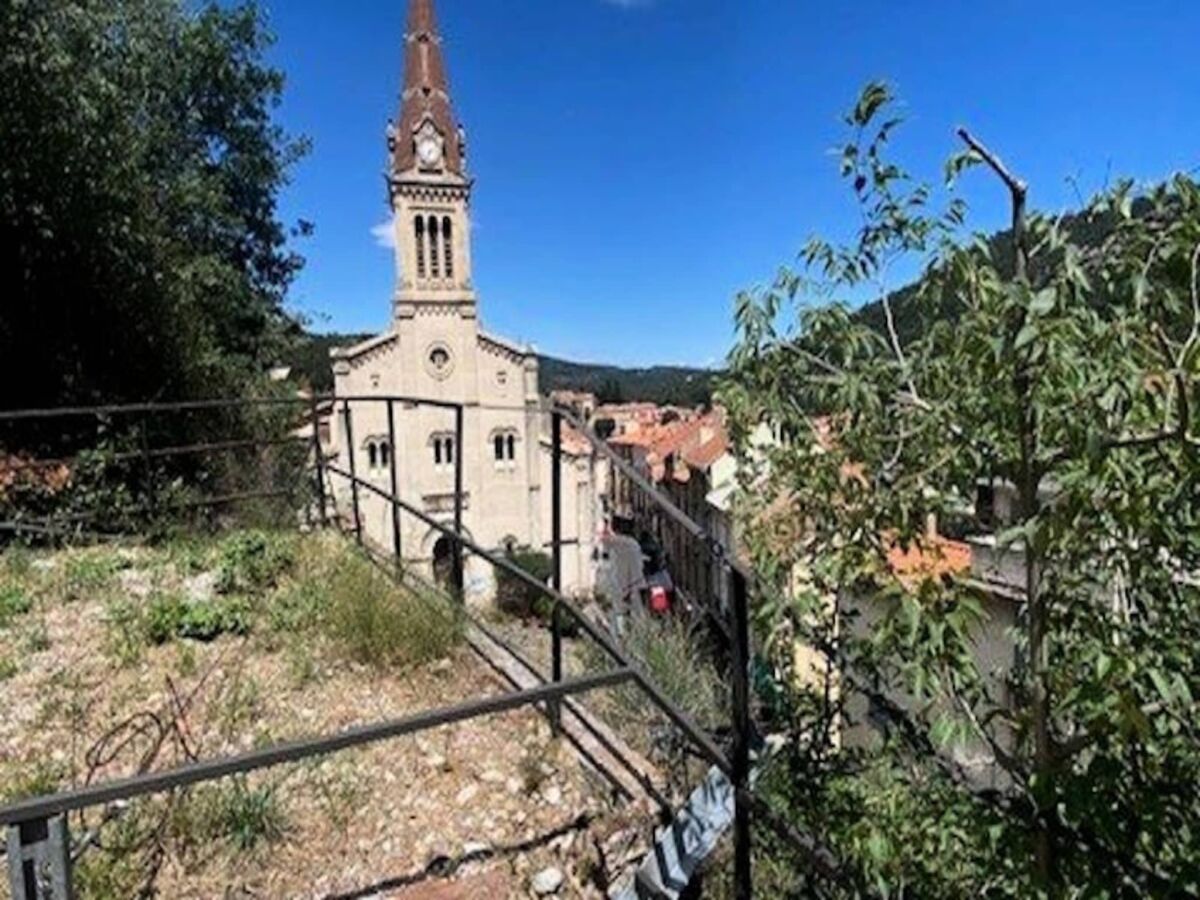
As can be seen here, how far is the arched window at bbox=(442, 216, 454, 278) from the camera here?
1265 inches

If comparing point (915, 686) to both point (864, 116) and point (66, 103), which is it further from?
point (66, 103)

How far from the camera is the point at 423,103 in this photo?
33.2 metres

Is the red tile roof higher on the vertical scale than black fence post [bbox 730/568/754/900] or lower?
higher

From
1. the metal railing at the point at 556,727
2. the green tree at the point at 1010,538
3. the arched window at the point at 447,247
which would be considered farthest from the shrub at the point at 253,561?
the arched window at the point at 447,247

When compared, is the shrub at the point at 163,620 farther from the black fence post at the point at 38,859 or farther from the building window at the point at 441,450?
the building window at the point at 441,450

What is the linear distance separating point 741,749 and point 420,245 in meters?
32.2

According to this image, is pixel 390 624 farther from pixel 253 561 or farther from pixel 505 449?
pixel 505 449

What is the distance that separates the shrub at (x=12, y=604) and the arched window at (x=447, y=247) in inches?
1125

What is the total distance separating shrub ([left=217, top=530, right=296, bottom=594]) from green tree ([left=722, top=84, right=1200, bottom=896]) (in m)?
3.67

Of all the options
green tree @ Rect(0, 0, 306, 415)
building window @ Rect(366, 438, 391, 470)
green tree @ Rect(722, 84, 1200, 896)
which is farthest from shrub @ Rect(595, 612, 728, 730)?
building window @ Rect(366, 438, 391, 470)

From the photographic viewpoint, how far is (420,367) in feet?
101

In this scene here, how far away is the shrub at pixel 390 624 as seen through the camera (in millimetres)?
3674

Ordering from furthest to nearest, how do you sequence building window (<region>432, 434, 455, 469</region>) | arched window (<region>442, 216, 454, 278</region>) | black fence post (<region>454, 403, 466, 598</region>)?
arched window (<region>442, 216, 454, 278</region>), building window (<region>432, 434, 455, 469</region>), black fence post (<region>454, 403, 466, 598</region>)

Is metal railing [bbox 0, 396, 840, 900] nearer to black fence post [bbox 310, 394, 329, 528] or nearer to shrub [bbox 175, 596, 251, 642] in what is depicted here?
shrub [bbox 175, 596, 251, 642]
